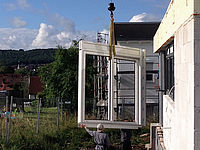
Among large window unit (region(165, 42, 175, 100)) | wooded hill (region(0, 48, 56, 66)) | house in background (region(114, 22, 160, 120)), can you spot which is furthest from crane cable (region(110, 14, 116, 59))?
wooded hill (region(0, 48, 56, 66))

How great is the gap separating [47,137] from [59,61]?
8.89 metres

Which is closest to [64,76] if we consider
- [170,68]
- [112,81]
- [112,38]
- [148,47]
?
[148,47]

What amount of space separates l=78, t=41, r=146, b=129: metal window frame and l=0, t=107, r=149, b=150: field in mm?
3042

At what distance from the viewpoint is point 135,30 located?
71.3 feet

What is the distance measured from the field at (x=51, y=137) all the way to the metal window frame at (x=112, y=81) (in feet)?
9.98

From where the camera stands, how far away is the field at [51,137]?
31.6 ft

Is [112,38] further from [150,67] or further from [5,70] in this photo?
[5,70]

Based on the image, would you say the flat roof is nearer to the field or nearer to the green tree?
the field

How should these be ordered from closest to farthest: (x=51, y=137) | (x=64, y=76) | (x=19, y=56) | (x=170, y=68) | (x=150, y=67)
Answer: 1. (x=170, y=68)
2. (x=51, y=137)
3. (x=64, y=76)
4. (x=150, y=67)
5. (x=19, y=56)

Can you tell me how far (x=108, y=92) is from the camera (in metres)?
7.12

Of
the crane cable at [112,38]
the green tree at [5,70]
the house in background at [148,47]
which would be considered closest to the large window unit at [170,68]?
the crane cable at [112,38]

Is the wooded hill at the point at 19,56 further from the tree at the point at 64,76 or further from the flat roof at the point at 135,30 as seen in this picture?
the tree at the point at 64,76

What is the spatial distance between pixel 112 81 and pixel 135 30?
1512 cm

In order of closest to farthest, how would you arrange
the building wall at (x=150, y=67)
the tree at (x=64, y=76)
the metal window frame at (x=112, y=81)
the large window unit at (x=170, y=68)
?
1. the large window unit at (x=170, y=68)
2. the metal window frame at (x=112, y=81)
3. the tree at (x=64, y=76)
4. the building wall at (x=150, y=67)
